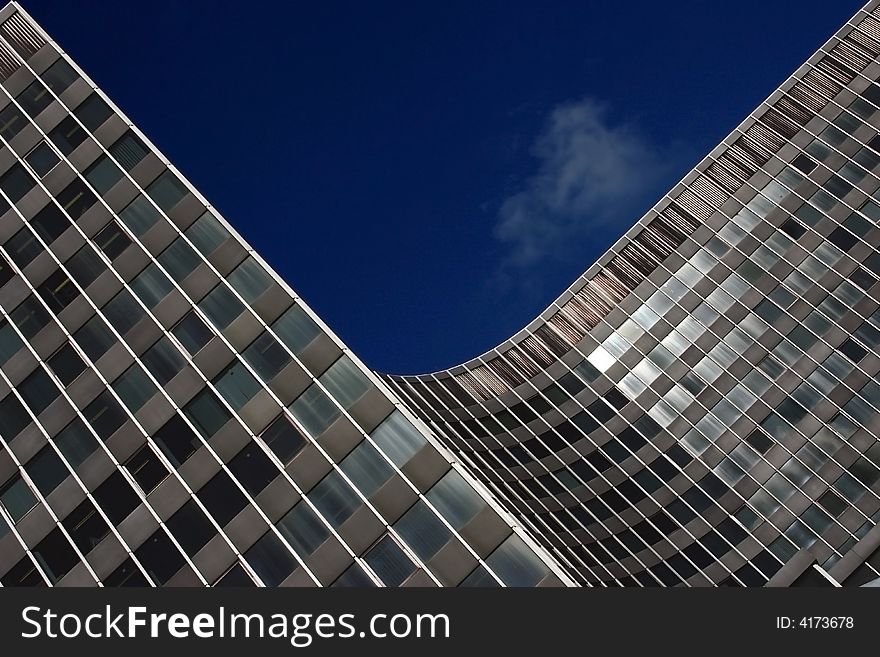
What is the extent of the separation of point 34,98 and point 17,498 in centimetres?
2378

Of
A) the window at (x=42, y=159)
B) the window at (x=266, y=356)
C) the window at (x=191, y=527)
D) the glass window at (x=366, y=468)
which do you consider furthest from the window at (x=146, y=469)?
the window at (x=42, y=159)

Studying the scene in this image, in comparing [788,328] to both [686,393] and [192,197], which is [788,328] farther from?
[192,197]

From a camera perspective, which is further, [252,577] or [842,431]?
[842,431]

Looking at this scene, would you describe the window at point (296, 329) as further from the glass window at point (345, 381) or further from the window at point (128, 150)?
the window at point (128, 150)

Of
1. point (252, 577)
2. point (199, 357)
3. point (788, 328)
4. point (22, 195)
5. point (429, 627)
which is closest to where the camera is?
point (429, 627)

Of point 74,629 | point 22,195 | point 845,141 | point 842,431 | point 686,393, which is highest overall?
point 845,141

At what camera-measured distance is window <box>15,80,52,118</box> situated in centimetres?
4931

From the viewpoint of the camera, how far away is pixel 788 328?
65.4 m

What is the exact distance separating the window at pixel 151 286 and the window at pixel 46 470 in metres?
7.89

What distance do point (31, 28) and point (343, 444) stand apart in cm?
3490

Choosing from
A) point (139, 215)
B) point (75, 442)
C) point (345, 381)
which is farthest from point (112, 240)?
point (345, 381)

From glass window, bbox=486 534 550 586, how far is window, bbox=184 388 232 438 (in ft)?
42.6

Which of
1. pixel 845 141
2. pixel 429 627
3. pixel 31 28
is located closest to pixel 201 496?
pixel 429 627

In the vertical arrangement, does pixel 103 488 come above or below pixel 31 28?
below
